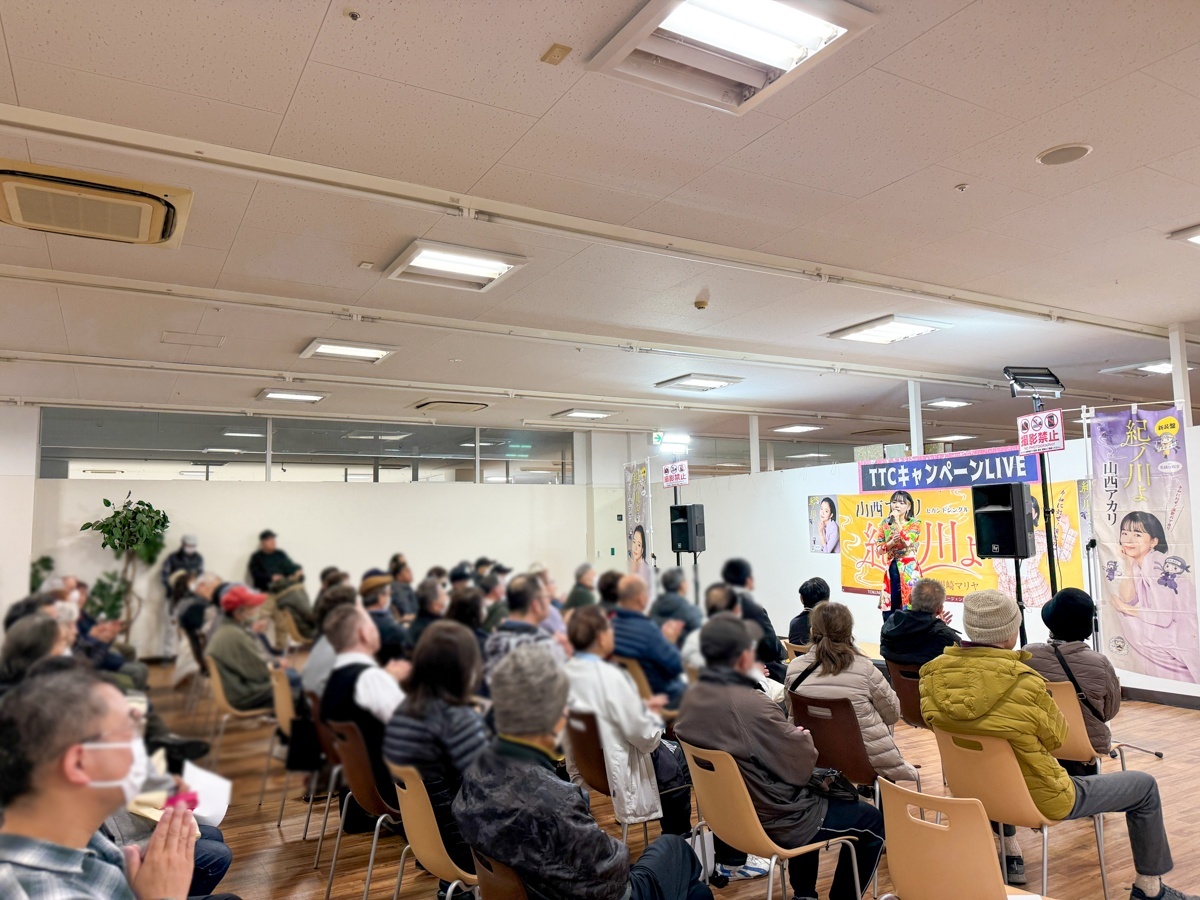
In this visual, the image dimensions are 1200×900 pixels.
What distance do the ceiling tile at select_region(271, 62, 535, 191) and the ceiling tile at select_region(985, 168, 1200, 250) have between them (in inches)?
112

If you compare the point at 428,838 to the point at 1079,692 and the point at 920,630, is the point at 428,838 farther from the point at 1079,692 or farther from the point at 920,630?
the point at 1079,692

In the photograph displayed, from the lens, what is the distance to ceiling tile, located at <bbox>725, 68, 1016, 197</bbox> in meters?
3.09

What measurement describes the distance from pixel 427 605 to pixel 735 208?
12.6 ft

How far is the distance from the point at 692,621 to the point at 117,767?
46cm

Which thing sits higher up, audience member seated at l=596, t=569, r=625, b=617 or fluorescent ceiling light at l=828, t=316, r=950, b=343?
fluorescent ceiling light at l=828, t=316, r=950, b=343

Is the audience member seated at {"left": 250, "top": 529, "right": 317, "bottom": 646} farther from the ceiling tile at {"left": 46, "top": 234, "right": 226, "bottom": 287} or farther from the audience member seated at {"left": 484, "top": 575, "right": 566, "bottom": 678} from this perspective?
the ceiling tile at {"left": 46, "top": 234, "right": 226, "bottom": 287}

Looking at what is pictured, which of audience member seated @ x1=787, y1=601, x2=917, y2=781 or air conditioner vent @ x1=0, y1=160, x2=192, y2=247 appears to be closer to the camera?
air conditioner vent @ x1=0, y1=160, x2=192, y2=247

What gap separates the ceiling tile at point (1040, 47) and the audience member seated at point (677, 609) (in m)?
2.60

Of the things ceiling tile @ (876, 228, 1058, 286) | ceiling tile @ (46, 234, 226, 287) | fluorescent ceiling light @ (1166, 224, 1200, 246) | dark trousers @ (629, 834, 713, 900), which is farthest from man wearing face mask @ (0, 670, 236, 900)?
fluorescent ceiling light @ (1166, 224, 1200, 246)

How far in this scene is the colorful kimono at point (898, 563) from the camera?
3.44 meters

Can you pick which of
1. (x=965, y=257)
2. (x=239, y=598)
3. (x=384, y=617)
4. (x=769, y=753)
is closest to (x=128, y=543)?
(x=239, y=598)

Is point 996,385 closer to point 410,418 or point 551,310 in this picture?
point 551,310

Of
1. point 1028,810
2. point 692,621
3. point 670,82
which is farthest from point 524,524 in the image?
point 1028,810

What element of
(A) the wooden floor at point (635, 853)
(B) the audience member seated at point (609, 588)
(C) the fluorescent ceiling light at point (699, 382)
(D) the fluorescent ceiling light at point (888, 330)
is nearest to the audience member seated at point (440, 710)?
(B) the audience member seated at point (609, 588)
